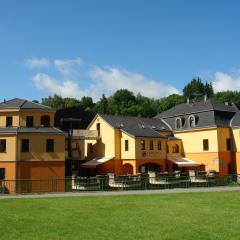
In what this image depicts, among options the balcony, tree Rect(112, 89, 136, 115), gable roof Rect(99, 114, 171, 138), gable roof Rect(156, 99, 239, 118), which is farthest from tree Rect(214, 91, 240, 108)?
the balcony

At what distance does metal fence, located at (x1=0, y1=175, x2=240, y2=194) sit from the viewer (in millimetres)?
36500

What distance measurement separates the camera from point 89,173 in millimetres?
56000

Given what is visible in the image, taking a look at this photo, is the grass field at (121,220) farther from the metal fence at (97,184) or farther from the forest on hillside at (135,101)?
the forest on hillside at (135,101)

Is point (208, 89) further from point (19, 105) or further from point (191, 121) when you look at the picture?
point (19, 105)

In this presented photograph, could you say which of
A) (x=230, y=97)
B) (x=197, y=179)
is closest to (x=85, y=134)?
(x=197, y=179)

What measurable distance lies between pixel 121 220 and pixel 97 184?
62.3 ft

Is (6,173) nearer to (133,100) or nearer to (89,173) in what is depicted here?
(89,173)

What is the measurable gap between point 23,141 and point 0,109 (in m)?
5.35

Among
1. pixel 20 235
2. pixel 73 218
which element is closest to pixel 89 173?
pixel 73 218

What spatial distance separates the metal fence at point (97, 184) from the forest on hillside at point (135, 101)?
57.1 m

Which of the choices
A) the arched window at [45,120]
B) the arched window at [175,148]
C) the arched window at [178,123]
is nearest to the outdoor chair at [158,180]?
the arched window at [45,120]

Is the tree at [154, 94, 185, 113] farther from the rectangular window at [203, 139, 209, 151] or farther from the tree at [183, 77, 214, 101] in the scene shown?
the rectangular window at [203, 139, 209, 151]

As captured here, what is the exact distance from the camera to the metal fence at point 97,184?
36.5m

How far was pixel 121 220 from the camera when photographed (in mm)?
17812
